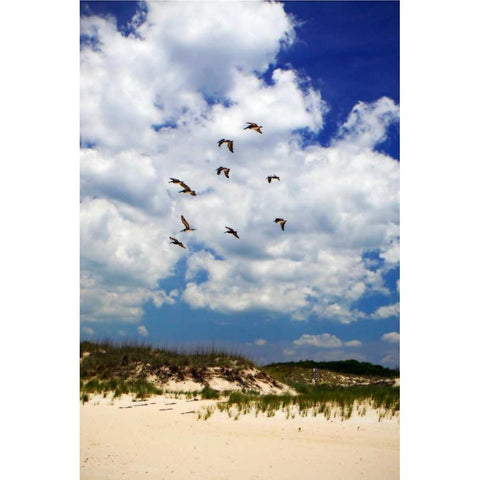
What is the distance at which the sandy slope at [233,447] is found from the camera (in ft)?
25.1

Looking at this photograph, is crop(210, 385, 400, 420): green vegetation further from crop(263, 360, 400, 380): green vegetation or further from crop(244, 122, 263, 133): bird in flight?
crop(263, 360, 400, 380): green vegetation

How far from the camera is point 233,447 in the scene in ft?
30.1

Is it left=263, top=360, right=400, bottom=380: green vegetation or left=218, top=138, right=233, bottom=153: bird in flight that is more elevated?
left=218, top=138, right=233, bottom=153: bird in flight

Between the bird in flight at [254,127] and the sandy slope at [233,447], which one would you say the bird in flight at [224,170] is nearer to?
the bird in flight at [254,127]

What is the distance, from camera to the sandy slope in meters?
7.64

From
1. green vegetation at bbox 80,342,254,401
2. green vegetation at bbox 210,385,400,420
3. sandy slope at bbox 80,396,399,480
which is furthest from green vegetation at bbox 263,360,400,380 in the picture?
sandy slope at bbox 80,396,399,480

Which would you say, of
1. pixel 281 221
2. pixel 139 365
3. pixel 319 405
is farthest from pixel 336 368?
pixel 281 221
